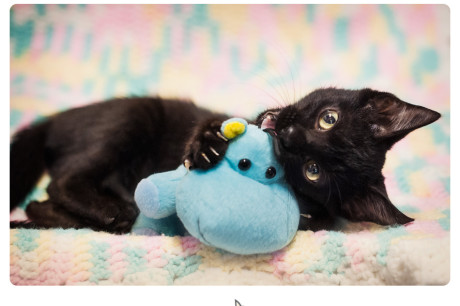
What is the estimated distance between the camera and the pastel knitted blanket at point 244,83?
112 cm

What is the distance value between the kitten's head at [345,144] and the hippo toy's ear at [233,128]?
113 mm

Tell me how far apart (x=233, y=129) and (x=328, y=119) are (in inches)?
12.5

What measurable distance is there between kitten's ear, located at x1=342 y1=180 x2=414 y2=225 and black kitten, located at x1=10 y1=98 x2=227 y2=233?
58 centimetres

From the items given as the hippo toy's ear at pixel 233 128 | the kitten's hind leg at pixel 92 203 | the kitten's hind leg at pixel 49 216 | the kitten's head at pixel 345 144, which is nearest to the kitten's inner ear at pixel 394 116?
the kitten's head at pixel 345 144

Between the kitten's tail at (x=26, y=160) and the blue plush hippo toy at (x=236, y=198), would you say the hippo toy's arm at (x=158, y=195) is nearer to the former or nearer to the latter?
the blue plush hippo toy at (x=236, y=198)

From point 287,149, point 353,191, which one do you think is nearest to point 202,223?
point 287,149

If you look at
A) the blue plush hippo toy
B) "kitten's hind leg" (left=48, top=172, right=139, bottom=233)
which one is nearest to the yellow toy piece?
the blue plush hippo toy

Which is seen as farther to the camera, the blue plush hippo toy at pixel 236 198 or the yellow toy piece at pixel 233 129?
the yellow toy piece at pixel 233 129

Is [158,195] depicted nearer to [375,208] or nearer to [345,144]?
[345,144]

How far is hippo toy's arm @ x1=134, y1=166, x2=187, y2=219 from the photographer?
1.09 metres

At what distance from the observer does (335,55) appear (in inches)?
65.7

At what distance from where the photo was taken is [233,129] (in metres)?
1.09

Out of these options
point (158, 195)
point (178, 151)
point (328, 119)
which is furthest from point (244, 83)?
point (158, 195)

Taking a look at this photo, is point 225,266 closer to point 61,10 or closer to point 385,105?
point 385,105
